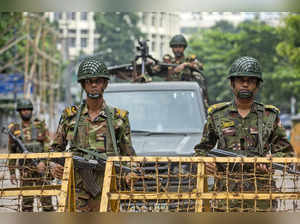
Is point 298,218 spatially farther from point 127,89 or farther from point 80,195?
point 127,89

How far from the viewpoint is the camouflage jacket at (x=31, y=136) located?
28.0 ft

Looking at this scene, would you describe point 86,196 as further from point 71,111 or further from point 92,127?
point 71,111

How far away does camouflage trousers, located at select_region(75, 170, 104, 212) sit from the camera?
4617mm

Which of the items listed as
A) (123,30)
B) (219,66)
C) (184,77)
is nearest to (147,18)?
(123,30)

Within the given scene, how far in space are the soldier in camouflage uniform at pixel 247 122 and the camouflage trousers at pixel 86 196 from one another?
771 millimetres

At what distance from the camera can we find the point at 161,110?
746 cm

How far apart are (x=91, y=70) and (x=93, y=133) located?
48cm

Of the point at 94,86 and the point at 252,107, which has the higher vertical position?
the point at 94,86

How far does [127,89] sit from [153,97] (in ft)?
1.11

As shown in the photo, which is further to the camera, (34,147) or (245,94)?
(34,147)

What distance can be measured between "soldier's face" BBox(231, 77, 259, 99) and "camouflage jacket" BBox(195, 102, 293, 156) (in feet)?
0.44

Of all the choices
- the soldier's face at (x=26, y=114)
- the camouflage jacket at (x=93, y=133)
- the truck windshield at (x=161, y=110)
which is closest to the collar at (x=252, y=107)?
the camouflage jacket at (x=93, y=133)

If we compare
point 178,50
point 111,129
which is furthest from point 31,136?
point 111,129

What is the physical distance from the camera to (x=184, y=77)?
8984 millimetres
